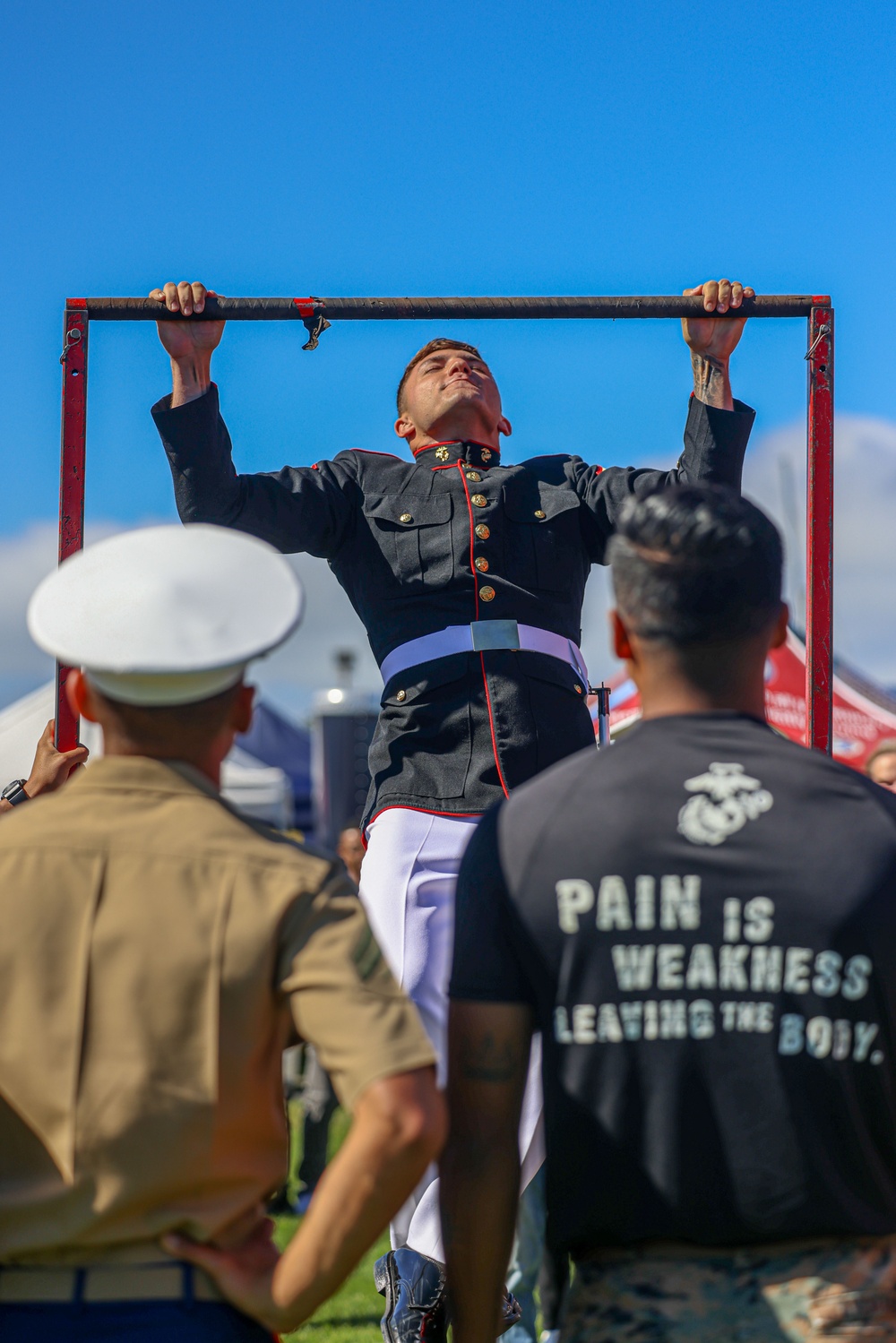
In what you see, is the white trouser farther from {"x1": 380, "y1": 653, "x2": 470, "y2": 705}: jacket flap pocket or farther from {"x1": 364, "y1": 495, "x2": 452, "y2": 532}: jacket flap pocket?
{"x1": 364, "y1": 495, "x2": 452, "y2": 532}: jacket flap pocket

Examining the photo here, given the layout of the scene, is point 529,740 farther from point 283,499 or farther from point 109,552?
point 109,552

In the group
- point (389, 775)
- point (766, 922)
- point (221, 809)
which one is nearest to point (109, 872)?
point (221, 809)

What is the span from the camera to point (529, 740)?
343cm

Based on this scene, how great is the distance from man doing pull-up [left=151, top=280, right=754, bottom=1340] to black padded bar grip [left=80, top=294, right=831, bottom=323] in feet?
0.22

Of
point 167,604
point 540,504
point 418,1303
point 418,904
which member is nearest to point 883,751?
point 540,504

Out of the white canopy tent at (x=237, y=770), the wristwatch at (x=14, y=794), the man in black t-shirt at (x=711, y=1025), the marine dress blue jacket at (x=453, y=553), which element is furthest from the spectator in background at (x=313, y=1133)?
the man in black t-shirt at (x=711, y=1025)

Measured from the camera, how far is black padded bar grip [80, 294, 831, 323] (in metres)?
3.41

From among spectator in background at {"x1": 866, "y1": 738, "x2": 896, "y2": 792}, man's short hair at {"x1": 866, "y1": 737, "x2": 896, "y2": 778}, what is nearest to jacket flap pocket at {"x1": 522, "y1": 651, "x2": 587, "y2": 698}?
spectator in background at {"x1": 866, "y1": 738, "x2": 896, "y2": 792}

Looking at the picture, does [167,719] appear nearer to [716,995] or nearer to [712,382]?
[716,995]

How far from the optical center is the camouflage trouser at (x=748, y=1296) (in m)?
1.82

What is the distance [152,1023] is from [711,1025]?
2.38 ft

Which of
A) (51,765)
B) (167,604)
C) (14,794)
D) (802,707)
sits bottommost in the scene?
(802,707)

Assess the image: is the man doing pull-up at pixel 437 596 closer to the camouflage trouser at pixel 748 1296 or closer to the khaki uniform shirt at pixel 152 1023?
the camouflage trouser at pixel 748 1296

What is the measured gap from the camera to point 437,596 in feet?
11.6
